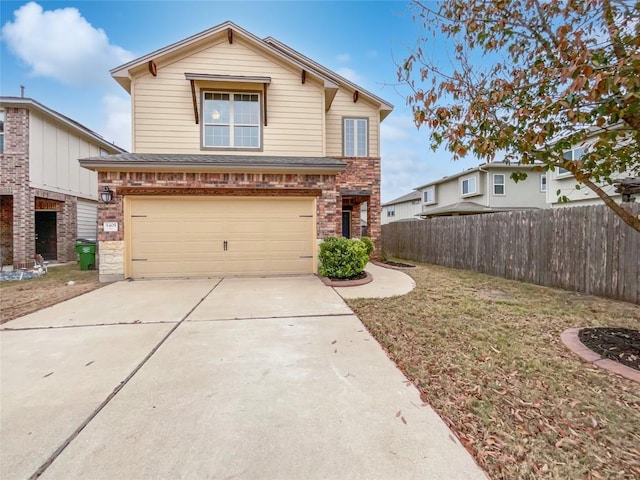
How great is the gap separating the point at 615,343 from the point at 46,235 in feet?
61.8

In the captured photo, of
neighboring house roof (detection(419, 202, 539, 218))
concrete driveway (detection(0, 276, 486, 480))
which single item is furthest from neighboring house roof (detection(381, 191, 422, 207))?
concrete driveway (detection(0, 276, 486, 480))

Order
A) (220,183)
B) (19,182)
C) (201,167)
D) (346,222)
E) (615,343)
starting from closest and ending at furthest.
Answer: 1. (615,343)
2. (201,167)
3. (220,183)
4. (19,182)
5. (346,222)

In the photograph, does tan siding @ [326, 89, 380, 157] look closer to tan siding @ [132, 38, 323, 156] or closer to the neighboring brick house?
tan siding @ [132, 38, 323, 156]

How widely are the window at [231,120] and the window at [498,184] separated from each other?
17.8 meters

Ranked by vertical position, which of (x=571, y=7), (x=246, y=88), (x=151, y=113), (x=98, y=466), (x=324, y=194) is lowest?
(x=98, y=466)

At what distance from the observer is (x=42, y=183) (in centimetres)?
1229

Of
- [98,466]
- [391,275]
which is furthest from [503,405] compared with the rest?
[391,275]

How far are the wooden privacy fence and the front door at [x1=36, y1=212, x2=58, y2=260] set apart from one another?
16.9m

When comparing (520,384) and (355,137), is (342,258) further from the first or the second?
(355,137)

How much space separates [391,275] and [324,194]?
122 inches

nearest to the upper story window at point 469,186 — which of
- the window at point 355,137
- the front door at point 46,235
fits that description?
the window at point 355,137

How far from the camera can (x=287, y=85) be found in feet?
33.6

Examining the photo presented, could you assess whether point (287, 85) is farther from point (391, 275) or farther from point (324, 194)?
point (391, 275)

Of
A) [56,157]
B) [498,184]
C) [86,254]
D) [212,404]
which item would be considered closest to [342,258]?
[212,404]
